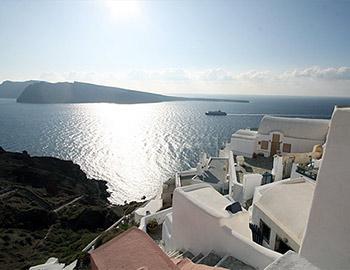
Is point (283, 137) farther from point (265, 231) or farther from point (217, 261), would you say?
point (217, 261)

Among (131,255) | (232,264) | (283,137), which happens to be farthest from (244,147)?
(131,255)

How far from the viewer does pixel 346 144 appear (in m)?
5.38

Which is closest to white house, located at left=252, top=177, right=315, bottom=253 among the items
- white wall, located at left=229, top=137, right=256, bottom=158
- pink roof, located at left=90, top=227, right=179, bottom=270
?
pink roof, located at left=90, top=227, right=179, bottom=270

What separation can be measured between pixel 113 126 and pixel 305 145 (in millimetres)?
105835

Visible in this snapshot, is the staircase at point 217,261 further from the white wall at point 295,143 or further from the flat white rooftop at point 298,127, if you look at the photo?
the flat white rooftop at point 298,127

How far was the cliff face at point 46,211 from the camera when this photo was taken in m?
27.8

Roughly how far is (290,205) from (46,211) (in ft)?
109

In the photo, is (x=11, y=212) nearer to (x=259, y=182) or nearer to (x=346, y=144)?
(x=259, y=182)

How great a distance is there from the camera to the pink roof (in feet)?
22.5

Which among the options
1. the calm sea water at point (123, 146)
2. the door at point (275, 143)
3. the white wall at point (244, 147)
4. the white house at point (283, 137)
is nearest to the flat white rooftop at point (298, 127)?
the white house at point (283, 137)

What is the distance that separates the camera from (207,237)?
1008 cm

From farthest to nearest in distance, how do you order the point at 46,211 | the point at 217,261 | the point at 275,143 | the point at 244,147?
the point at 46,211, the point at 244,147, the point at 275,143, the point at 217,261

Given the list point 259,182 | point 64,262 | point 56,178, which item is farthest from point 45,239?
point 259,182

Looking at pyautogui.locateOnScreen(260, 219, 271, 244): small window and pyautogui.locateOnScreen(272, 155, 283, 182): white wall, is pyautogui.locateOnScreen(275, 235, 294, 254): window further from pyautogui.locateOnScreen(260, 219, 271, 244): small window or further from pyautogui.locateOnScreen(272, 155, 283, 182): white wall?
pyautogui.locateOnScreen(272, 155, 283, 182): white wall
